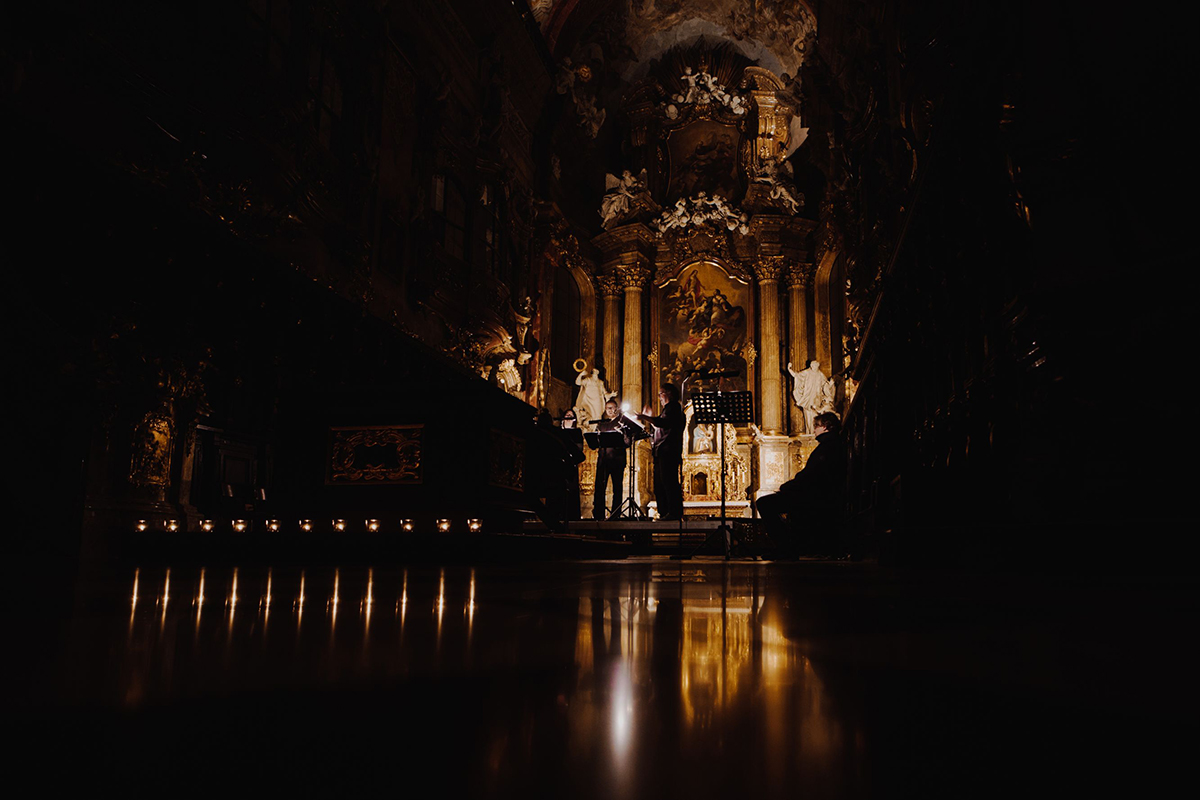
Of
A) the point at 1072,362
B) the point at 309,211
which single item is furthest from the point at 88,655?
the point at 309,211

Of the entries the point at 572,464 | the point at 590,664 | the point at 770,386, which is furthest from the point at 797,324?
the point at 590,664

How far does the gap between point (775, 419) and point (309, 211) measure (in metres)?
9.99

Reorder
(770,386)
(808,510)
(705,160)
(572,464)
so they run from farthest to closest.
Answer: (705,160)
(770,386)
(572,464)
(808,510)

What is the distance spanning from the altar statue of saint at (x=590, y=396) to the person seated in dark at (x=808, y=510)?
9.49 metres

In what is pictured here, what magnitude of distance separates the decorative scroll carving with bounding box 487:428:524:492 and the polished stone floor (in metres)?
4.09

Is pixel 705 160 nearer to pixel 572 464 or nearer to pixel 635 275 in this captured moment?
pixel 635 275

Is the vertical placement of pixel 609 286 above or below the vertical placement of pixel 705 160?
below

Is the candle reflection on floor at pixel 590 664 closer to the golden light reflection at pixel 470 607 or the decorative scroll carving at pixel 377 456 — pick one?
the golden light reflection at pixel 470 607

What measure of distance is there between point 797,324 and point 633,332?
11.1 feet

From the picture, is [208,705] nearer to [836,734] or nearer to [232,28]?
[836,734]

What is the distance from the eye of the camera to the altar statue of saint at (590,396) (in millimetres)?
15344

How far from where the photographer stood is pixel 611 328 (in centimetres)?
1609

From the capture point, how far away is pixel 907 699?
0.34m

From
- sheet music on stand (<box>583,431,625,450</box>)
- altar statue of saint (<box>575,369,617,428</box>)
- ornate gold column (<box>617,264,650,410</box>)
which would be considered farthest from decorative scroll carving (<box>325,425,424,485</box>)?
ornate gold column (<box>617,264,650,410</box>)
